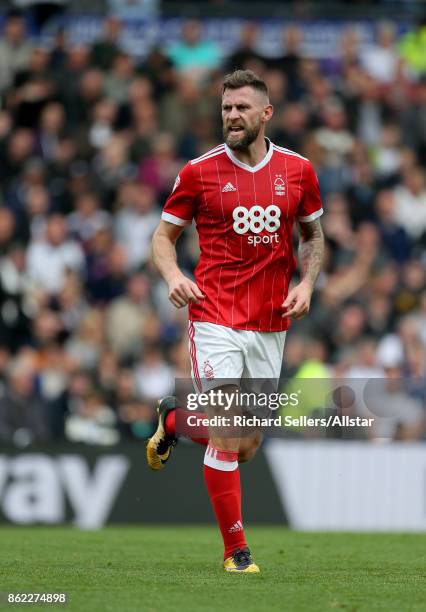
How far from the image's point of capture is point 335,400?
32.3ft

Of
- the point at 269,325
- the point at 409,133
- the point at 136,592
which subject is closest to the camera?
the point at 136,592

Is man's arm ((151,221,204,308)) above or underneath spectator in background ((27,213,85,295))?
above

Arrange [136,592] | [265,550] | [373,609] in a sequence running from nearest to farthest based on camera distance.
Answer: [373,609] < [136,592] < [265,550]

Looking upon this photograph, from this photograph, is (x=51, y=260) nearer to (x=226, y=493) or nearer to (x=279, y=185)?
(x=279, y=185)

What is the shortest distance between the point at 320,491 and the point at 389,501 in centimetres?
66

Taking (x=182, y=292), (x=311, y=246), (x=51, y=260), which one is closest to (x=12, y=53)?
(x=51, y=260)

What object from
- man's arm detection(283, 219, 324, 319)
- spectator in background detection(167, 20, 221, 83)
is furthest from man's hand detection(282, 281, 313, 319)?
spectator in background detection(167, 20, 221, 83)

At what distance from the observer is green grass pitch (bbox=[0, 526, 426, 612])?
6445 millimetres

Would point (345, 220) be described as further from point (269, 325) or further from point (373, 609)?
point (373, 609)

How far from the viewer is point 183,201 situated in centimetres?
817

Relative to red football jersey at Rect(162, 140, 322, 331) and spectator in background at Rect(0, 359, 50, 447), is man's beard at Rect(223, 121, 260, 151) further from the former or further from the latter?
spectator in background at Rect(0, 359, 50, 447)

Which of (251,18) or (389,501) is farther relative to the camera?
(251,18)

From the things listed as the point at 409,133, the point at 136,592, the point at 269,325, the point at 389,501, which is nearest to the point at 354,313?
the point at 389,501

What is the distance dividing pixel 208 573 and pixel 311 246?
2.07 meters
